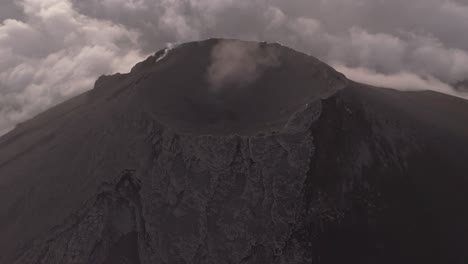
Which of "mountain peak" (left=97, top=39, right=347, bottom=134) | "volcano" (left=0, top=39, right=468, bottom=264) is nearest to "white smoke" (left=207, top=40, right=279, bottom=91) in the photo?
"mountain peak" (left=97, top=39, right=347, bottom=134)

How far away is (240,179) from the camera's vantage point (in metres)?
30.8

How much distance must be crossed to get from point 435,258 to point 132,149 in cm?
2122

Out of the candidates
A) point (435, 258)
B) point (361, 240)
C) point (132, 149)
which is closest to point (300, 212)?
point (361, 240)

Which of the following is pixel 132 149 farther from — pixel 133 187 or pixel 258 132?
pixel 258 132

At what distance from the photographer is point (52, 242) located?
30.0 metres

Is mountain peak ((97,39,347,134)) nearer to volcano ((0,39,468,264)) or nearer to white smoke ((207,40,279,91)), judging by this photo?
white smoke ((207,40,279,91))

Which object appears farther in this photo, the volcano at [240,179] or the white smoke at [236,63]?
the white smoke at [236,63]

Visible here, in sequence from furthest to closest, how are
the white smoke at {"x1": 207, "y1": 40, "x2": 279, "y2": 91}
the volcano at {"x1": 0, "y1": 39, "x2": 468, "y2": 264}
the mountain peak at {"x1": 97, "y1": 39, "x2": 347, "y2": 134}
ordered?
the white smoke at {"x1": 207, "y1": 40, "x2": 279, "y2": 91}
the mountain peak at {"x1": 97, "y1": 39, "x2": 347, "y2": 134}
the volcano at {"x1": 0, "y1": 39, "x2": 468, "y2": 264}

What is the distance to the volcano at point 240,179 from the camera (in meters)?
29.7

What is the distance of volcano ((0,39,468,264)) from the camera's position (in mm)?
29734

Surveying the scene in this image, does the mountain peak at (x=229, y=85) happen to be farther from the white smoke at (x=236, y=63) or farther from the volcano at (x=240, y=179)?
the volcano at (x=240, y=179)

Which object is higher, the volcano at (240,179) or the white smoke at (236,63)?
the white smoke at (236,63)

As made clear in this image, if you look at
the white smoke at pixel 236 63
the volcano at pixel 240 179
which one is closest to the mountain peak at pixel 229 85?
the white smoke at pixel 236 63

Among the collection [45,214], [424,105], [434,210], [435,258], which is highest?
[424,105]
